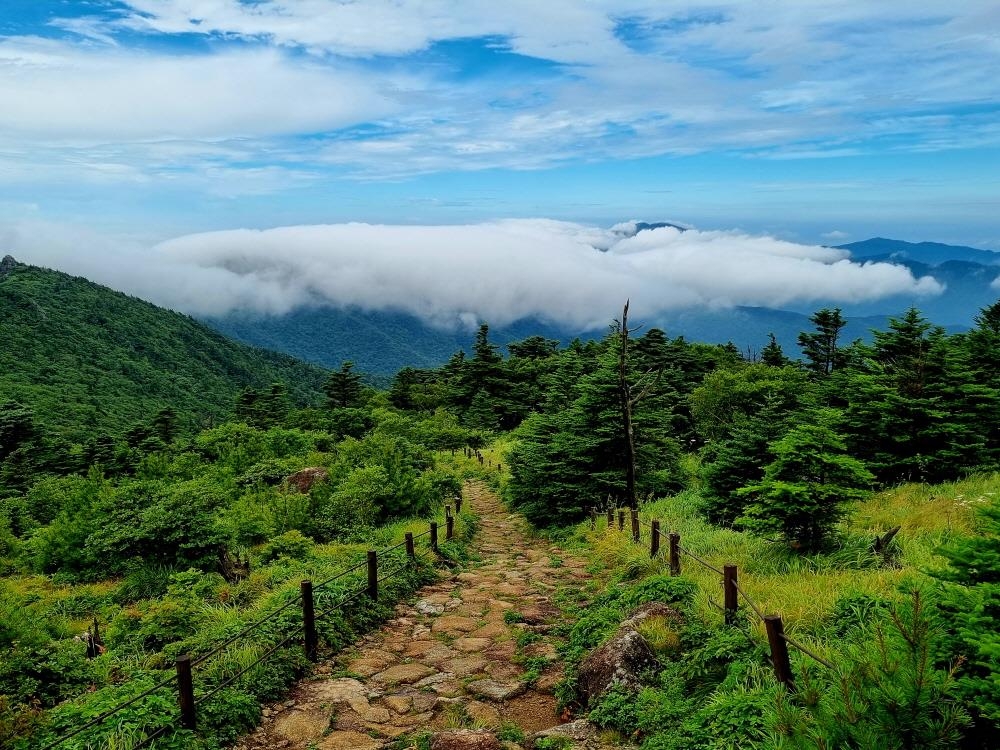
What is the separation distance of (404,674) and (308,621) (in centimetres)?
163

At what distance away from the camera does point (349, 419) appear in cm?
3897

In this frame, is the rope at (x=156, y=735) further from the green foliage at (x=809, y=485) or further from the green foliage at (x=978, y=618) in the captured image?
the green foliage at (x=809, y=485)

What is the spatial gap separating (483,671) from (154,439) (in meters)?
39.0

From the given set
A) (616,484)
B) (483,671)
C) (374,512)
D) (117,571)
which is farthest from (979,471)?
(117,571)

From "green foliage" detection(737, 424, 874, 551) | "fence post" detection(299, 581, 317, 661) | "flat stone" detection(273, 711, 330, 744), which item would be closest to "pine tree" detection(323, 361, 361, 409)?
"fence post" detection(299, 581, 317, 661)

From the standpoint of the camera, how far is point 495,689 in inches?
305

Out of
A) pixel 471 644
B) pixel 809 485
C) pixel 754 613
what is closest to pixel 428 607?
pixel 471 644

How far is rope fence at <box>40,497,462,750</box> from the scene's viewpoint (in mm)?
5957

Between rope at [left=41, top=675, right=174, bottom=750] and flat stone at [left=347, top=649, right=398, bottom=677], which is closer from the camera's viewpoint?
rope at [left=41, top=675, right=174, bottom=750]

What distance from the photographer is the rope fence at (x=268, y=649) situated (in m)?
5.96

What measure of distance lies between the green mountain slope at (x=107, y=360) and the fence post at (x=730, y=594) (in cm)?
8160

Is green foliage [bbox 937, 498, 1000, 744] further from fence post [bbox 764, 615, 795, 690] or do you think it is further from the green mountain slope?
the green mountain slope

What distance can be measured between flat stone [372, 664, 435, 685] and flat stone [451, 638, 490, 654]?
29.7 inches

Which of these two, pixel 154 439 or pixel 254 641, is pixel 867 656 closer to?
pixel 254 641
